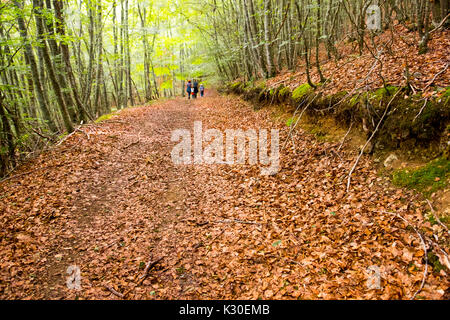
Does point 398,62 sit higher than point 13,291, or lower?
higher

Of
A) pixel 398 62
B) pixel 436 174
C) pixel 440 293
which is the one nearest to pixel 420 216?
pixel 436 174

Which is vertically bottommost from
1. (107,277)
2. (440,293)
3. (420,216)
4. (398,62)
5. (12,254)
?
(107,277)

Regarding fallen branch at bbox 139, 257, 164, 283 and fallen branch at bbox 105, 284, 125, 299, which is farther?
fallen branch at bbox 139, 257, 164, 283

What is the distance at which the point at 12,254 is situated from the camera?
14.4ft

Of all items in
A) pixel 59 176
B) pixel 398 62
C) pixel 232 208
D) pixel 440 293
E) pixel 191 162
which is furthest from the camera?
pixel 191 162

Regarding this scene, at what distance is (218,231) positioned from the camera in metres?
5.22

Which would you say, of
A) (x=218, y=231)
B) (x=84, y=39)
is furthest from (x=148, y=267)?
(x=84, y=39)

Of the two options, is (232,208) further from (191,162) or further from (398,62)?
(398,62)

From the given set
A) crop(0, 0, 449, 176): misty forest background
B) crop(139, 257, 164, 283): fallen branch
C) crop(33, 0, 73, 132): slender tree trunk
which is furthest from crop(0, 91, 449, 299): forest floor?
crop(33, 0, 73, 132): slender tree trunk

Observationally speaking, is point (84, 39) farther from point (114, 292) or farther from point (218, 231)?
point (114, 292)

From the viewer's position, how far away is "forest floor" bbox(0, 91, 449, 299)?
3654 mm

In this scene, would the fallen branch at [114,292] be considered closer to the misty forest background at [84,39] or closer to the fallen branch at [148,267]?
the fallen branch at [148,267]

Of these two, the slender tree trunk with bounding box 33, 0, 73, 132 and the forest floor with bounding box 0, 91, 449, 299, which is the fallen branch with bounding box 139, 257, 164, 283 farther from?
the slender tree trunk with bounding box 33, 0, 73, 132
